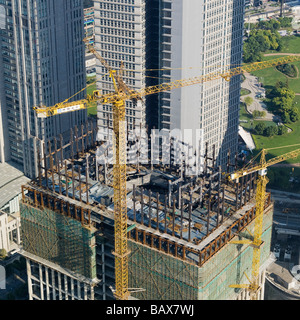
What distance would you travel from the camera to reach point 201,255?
652ft
